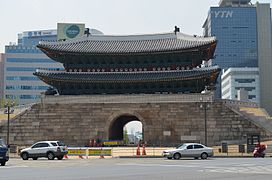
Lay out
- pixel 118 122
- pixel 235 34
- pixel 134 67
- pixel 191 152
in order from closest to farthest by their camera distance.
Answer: pixel 191 152 < pixel 134 67 < pixel 118 122 < pixel 235 34

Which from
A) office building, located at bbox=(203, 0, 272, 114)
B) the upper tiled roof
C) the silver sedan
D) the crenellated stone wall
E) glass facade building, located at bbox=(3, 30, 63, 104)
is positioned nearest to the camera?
the silver sedan

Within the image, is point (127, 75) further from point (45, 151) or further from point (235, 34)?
point (235, 34)

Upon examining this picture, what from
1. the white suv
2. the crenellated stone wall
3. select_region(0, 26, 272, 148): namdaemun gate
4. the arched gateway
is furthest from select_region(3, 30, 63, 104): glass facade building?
the white suv

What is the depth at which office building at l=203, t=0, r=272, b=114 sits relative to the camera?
15112 cm

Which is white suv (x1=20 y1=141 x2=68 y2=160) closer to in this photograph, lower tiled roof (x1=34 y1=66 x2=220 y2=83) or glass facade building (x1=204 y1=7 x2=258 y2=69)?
lower tiled roof (x1=34 y1=66 x2=220 y2=83)

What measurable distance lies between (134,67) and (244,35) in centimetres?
10941

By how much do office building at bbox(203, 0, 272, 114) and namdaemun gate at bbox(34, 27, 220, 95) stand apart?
10159cm

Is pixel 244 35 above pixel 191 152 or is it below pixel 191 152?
above

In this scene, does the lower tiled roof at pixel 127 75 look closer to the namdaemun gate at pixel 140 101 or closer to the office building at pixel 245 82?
the namdaemun gate at pixel 140 101

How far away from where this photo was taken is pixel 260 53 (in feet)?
501

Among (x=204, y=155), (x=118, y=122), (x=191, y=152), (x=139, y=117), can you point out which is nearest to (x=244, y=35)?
(x=118, y=122)

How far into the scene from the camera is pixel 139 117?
5016 centimetres

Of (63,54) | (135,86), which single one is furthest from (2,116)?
(135,86)

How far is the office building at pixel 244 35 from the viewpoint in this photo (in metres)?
151
